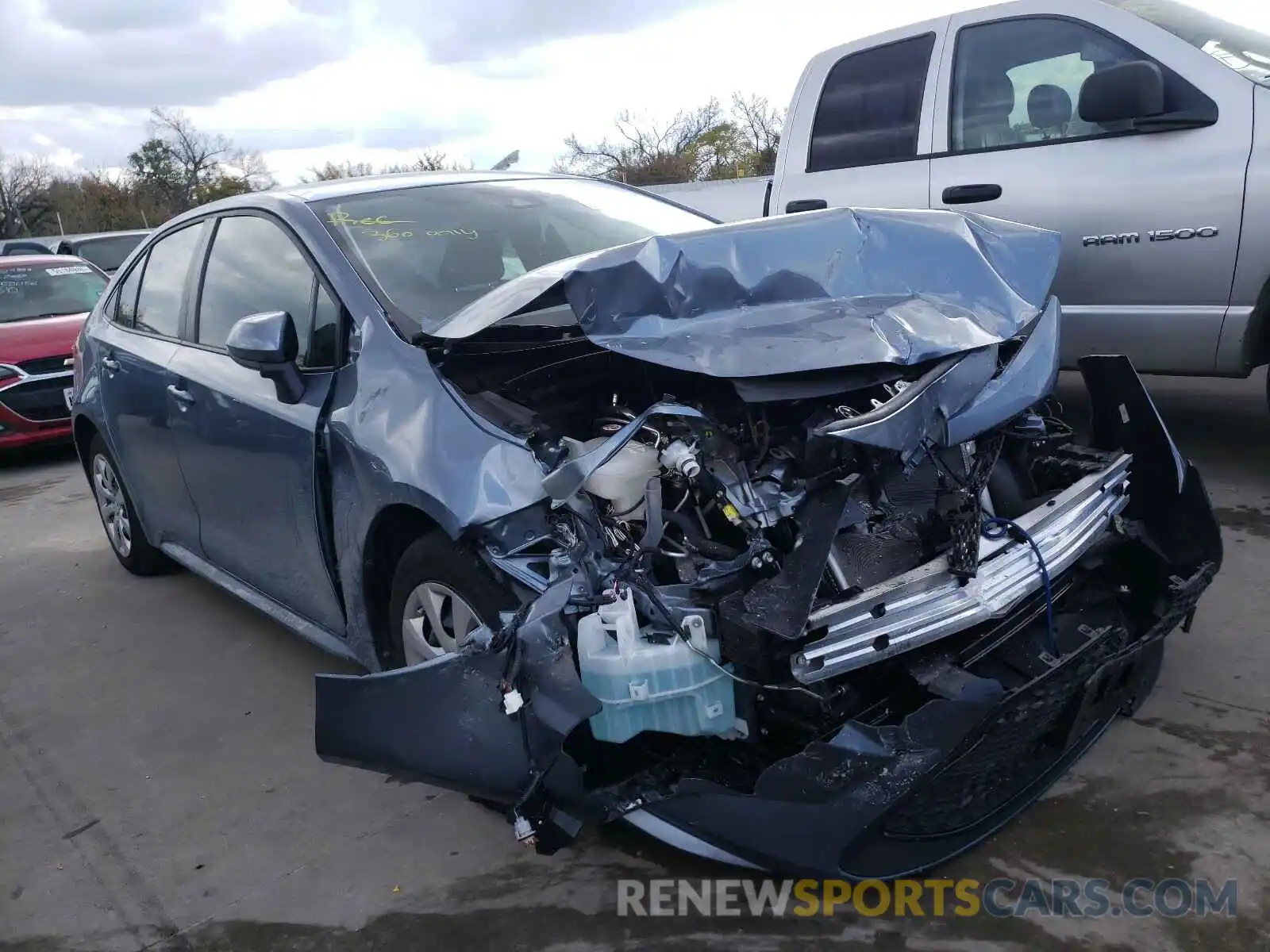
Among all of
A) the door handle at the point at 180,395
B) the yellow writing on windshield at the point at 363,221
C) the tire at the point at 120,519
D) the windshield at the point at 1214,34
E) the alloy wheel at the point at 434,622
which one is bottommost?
the tire at the point at 120,519

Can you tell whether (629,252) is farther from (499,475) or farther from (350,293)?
(350,293)

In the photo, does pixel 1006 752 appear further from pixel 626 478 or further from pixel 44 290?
pixel 44 290

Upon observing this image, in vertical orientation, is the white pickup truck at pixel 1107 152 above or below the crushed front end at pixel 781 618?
above

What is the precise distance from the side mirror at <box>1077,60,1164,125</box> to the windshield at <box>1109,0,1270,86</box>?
26 cm

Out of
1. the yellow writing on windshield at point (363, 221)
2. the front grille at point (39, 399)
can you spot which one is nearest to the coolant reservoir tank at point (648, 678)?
the yellow writing on windshield at point (363, 221)

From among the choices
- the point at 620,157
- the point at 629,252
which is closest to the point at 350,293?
the point at 629,252

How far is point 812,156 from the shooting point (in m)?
5.67

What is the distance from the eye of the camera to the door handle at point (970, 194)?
4848 mm

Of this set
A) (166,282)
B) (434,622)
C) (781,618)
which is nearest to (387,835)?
(434,622)

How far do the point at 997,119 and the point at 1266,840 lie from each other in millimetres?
3506

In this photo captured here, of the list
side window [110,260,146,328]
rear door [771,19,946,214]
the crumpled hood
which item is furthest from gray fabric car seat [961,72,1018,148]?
side window [110,260,146,328]

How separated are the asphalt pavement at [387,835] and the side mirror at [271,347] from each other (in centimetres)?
119

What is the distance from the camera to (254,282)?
3.74 metres

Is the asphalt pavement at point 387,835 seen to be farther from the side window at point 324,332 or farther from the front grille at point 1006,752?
the side window at point 324,332
